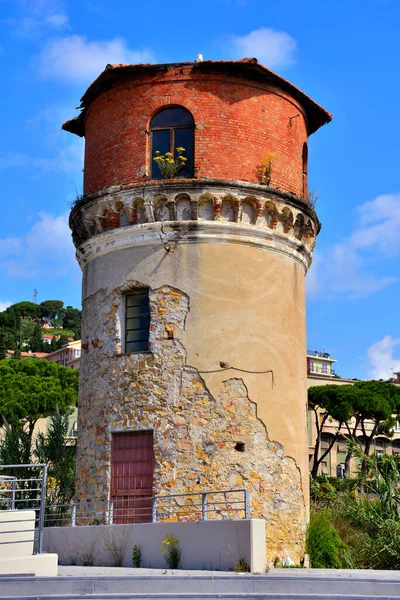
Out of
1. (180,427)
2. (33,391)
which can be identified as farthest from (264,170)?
(33,391)

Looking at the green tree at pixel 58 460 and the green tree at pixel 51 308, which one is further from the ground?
the green tree at pixel 51 308

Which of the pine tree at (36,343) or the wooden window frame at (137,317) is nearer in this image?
the wooden window frame at (137,317)

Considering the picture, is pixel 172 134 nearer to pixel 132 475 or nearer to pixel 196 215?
pixel 196 215

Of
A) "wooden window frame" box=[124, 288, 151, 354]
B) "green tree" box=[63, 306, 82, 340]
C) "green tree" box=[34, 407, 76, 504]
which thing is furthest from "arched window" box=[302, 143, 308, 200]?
"green tree" box=[63, 306, 82, 340]

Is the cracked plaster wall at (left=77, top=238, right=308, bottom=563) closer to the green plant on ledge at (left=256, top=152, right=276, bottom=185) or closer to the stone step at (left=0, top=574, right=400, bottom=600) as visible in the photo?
the green plant on ledge at (left=256, top=152, right=276, bottom=185)

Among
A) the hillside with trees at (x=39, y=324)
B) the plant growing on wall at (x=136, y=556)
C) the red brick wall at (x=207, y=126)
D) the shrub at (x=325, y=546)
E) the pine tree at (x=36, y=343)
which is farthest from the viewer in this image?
the pine tree at (x=36, y=343)

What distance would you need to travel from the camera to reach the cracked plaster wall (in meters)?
17.7

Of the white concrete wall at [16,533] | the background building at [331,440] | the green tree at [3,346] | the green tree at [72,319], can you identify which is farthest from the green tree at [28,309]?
the white concrete wall at [16,533]

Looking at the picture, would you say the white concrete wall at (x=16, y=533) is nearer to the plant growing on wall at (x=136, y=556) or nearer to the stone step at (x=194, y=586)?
the stone step at (x=194, y=586)

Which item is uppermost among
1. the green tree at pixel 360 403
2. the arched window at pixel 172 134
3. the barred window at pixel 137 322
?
the arched window at pixel 172 134

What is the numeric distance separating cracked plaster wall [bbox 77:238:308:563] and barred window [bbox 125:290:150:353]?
0.78ft

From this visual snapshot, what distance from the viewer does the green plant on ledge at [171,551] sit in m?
15.2

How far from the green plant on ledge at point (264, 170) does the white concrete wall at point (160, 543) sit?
8292mm

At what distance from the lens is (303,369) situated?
789 inches
